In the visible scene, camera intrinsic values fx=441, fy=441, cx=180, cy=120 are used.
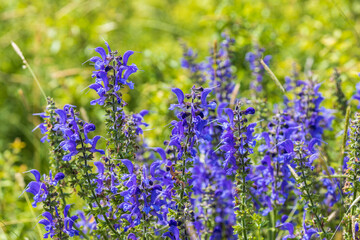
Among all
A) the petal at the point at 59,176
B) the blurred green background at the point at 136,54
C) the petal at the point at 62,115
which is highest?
the blurred green background at the point at 136,54

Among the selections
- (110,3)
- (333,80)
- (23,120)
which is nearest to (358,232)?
(333,80)

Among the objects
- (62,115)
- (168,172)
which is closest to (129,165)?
(168,172)

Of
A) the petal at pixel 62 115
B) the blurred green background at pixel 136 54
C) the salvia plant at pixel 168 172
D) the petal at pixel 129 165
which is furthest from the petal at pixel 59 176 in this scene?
the blurred green background at pixel 136 54

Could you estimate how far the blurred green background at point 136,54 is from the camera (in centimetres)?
587

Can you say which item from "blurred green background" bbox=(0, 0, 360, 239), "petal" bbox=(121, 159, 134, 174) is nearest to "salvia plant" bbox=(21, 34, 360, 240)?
"petal" bbox=(121, 159, 134, 174)

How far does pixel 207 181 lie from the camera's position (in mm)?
3916

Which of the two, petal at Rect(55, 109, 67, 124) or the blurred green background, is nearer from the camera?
petal at Rect(55, 109, 67, 124)

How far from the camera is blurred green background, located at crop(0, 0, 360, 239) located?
587 cm

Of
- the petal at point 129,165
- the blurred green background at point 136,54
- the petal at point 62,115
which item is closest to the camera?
the petal at point 129,165

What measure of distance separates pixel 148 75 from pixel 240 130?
13.2 ft

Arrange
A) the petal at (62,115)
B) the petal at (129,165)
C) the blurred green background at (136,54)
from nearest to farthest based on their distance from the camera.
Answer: the petal at (129,165)
the petal at (62,115)
the blurred green background at (136,54)

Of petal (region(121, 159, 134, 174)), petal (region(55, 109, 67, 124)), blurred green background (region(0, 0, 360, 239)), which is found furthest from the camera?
blurred green background (region(0, 0, 360, 239))

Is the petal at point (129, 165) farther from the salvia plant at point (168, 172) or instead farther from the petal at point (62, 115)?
the petal at point (62, 115)

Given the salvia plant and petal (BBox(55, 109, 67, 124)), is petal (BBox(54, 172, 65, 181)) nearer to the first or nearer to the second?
the salvia plant
